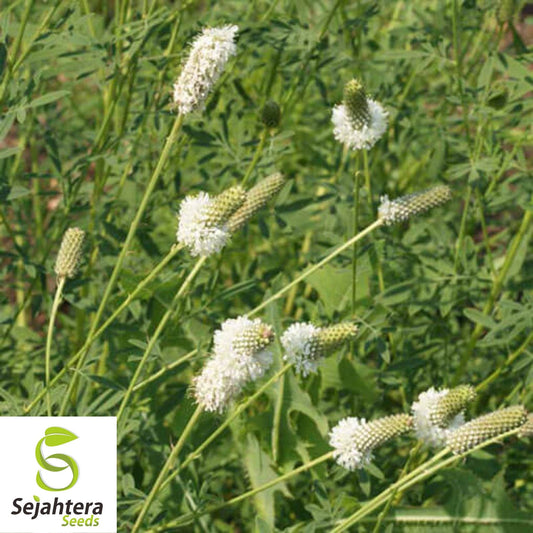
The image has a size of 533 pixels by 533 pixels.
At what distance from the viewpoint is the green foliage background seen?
8.89ft

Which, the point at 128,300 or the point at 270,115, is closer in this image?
the point at 128,300

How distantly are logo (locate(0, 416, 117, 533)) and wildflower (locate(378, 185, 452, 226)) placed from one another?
0.82 metres

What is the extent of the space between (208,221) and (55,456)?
0.69 m

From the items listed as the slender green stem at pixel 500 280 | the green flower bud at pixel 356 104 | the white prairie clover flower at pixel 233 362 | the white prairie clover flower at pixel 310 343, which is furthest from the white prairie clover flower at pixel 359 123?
the slender green stem at pixel 500 280

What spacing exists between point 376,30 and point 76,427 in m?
3.04

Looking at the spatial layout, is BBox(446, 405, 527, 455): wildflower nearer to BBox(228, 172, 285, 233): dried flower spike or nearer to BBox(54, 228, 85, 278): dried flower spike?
BBox(228, 172, 285, 233): dried flower spike

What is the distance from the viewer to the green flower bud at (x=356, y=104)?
2273 mm

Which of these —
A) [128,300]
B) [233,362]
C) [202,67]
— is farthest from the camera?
[128,300]

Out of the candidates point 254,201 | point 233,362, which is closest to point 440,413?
point 233,362

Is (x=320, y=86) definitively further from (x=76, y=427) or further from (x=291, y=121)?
(x=76, y=427)

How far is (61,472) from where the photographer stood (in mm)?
2264

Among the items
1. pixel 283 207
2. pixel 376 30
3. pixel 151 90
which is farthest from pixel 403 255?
pixel 376 30

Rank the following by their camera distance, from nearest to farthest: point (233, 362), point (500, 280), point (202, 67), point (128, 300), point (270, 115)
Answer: point (233, 362), point (202, 67), point (128, 300), point (270, 115), point (500, 280)

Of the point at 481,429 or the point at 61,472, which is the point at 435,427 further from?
the point at 61,472
